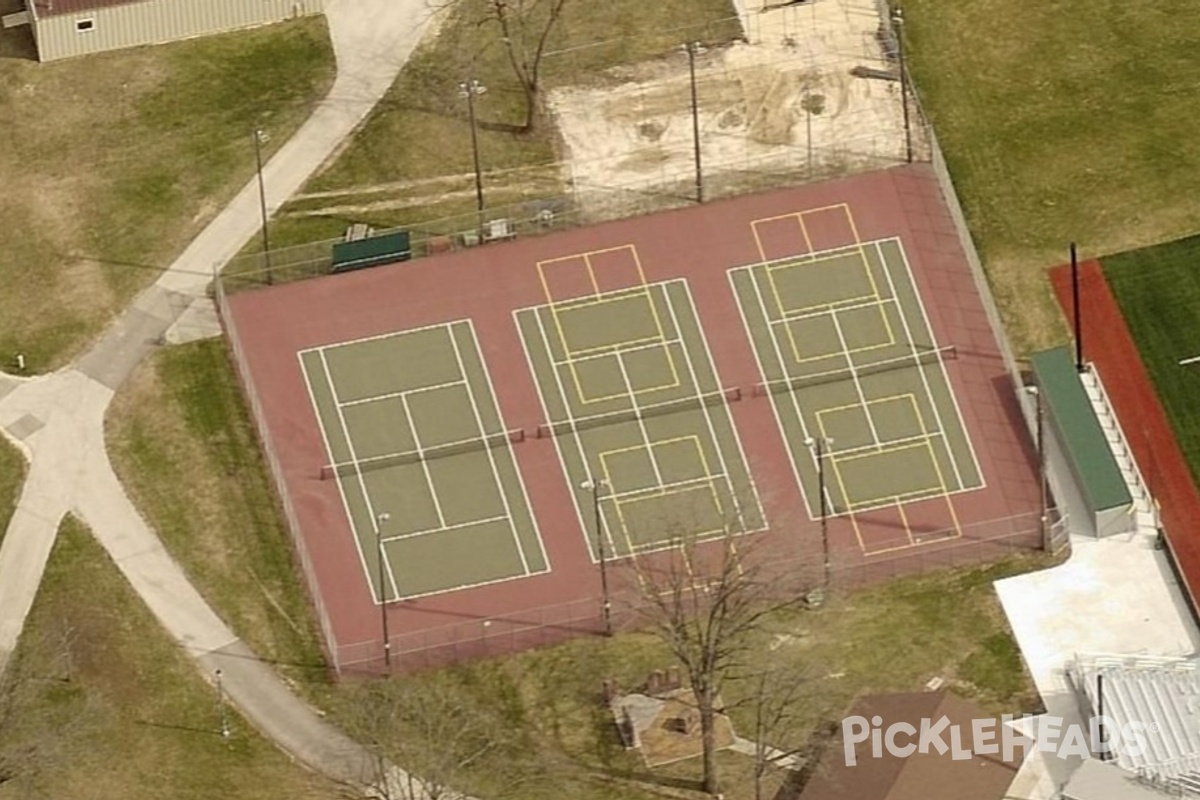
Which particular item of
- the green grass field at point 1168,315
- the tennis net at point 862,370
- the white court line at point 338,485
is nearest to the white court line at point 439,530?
the white court line at point 338,485

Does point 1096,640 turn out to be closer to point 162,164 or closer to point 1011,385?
point 1011,385

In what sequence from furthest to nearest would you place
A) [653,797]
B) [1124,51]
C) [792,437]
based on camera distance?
[1124,51] < [792,437] < [653,797]

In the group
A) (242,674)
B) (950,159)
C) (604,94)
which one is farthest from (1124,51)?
(242,674)

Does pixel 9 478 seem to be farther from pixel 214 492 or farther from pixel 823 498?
pixel 823 498

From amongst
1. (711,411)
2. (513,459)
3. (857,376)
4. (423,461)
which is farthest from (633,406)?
(857,376)

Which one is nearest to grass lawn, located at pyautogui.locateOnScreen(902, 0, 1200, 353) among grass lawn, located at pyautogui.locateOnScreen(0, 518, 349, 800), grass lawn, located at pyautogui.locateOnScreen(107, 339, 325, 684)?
grass lawn, located at pyautogui.locateOnScreen(107, 339, 325, 684)

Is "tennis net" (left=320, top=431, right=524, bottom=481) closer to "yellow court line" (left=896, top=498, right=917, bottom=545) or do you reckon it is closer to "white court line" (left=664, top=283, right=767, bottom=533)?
"white court line" (left=664, top=283, right=767, bottom=533)
